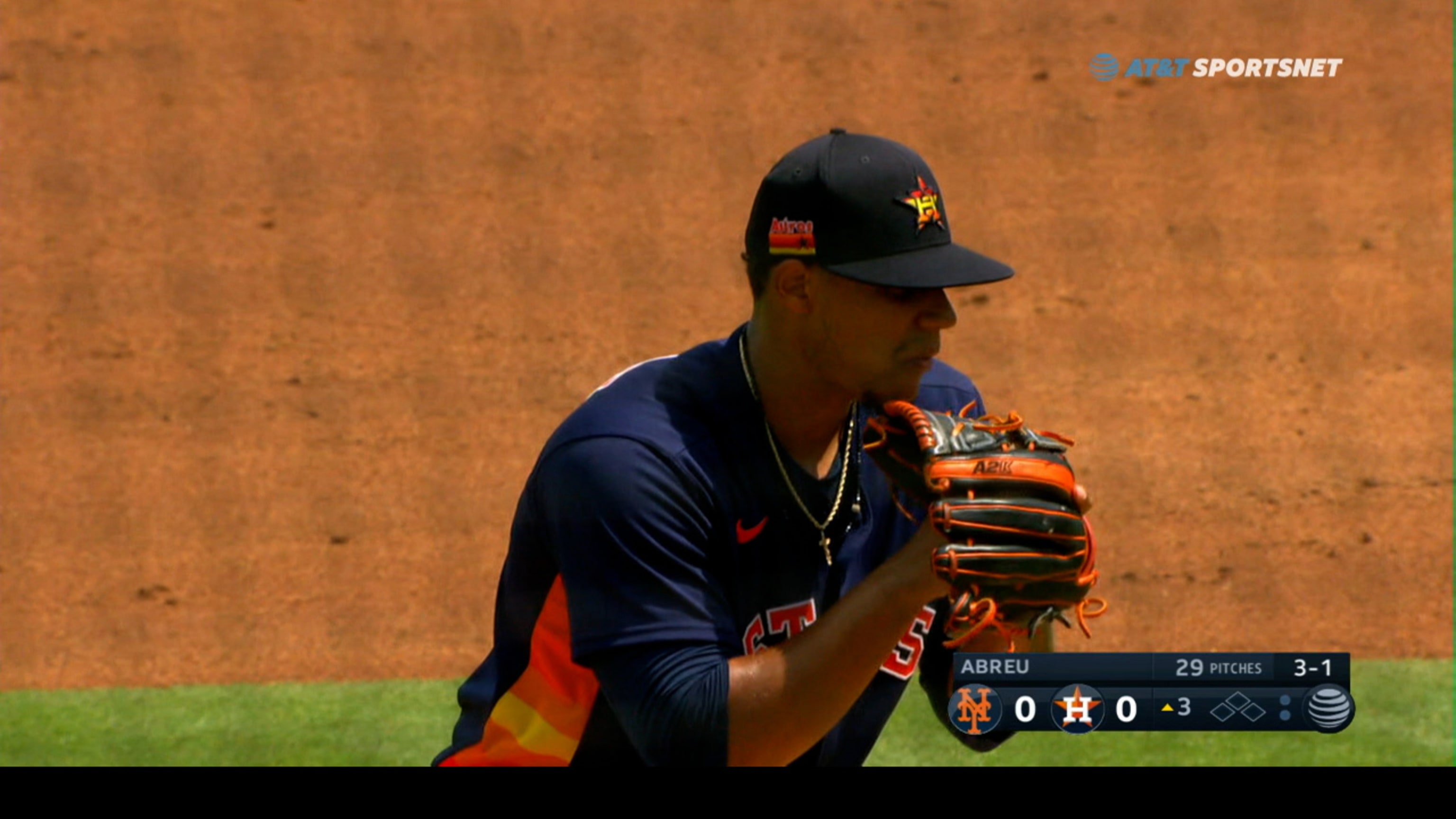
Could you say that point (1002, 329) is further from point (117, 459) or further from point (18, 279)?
point (18, 279)

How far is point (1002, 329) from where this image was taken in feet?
21.5

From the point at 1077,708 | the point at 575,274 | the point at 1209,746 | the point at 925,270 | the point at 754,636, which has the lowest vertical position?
the point at 1209,746

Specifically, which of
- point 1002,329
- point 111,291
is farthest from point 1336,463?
point 111,291

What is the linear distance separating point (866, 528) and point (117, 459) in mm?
4698

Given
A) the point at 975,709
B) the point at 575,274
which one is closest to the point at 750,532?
the point at 975,709

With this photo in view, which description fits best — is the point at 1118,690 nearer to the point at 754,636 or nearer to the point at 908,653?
the point at 908,653

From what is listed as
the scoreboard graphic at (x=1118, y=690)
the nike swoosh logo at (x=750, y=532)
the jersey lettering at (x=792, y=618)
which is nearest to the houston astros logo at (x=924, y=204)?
the nike swoosh logo at (x=750, y=532)

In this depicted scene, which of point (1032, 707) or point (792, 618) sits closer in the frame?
point (792, 618)

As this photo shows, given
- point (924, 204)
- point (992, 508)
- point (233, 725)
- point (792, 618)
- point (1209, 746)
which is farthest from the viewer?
point (233, 725)

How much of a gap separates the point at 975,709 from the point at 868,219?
0.78m

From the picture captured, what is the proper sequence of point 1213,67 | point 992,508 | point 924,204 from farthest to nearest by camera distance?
point 1213,67 < point 924,204 < point 992,508

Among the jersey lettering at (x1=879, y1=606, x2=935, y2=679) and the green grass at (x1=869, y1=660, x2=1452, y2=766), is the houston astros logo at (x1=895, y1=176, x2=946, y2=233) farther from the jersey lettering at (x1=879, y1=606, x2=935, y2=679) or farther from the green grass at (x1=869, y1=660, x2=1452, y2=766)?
the green grass at (x1=869, y1=660, x2=1452, y2=766)

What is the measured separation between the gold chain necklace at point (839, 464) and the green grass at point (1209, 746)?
2291 mm

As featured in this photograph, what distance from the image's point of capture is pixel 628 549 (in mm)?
2059
